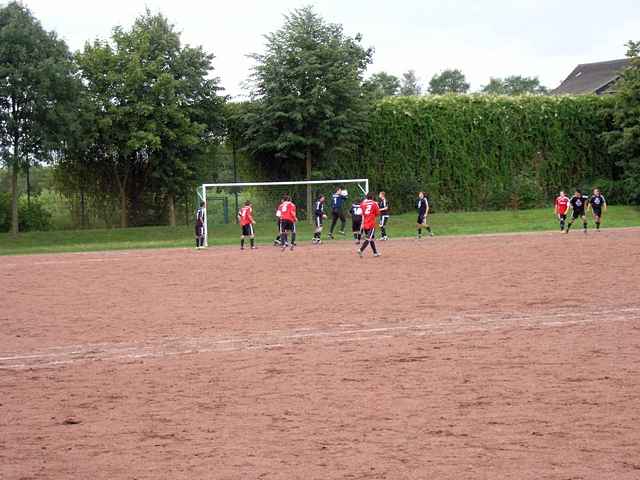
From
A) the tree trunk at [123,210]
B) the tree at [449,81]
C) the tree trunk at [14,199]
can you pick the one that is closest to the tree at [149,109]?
the tree trunk at [123,210]

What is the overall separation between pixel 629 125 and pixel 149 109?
25.4m

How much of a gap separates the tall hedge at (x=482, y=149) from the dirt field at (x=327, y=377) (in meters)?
27.2

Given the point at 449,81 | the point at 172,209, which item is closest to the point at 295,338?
the point at 172,209

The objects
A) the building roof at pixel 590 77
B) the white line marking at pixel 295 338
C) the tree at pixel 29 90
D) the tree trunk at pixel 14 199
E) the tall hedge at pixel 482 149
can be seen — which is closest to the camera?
the white line marking at pixel 295 338

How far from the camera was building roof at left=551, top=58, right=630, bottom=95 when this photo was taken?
72.7 meters

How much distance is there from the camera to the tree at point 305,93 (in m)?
41.9

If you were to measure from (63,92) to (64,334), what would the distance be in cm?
2669

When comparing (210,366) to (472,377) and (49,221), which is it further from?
(49,221)

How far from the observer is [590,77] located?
251 feet

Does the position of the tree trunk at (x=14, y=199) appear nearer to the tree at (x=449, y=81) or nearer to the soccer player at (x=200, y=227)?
the soccer player at (x=200, y=227)

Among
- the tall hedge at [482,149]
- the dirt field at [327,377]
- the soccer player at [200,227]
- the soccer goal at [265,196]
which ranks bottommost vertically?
the dirt field at [327,377]

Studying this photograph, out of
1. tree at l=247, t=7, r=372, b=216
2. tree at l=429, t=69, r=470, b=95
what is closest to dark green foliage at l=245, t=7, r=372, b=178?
tree at l=247, t=7, r=372, b=216

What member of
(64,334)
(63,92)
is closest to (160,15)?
(63,92)

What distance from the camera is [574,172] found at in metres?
51.8
